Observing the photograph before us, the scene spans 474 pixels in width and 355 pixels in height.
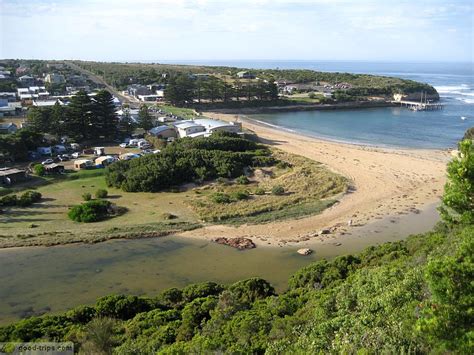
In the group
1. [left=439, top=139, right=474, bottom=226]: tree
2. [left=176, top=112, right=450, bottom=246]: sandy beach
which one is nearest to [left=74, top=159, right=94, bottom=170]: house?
[left=176, top=112, right=450, bottom=246]: sandy beach

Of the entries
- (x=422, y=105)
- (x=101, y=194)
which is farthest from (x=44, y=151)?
(x=422, y=105)

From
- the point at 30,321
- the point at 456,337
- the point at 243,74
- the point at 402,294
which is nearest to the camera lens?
the point at 456,337

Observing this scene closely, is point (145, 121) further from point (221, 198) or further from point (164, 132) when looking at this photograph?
point (221, 198)

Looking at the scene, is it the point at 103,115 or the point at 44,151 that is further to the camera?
the point at 103,115

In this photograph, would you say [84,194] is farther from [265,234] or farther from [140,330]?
[140,330]

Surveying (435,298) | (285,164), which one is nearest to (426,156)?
(285,164)

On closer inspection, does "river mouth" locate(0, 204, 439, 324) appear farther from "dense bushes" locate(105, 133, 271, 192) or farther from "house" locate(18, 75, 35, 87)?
"house" locate(18, 75, 35, 87)
